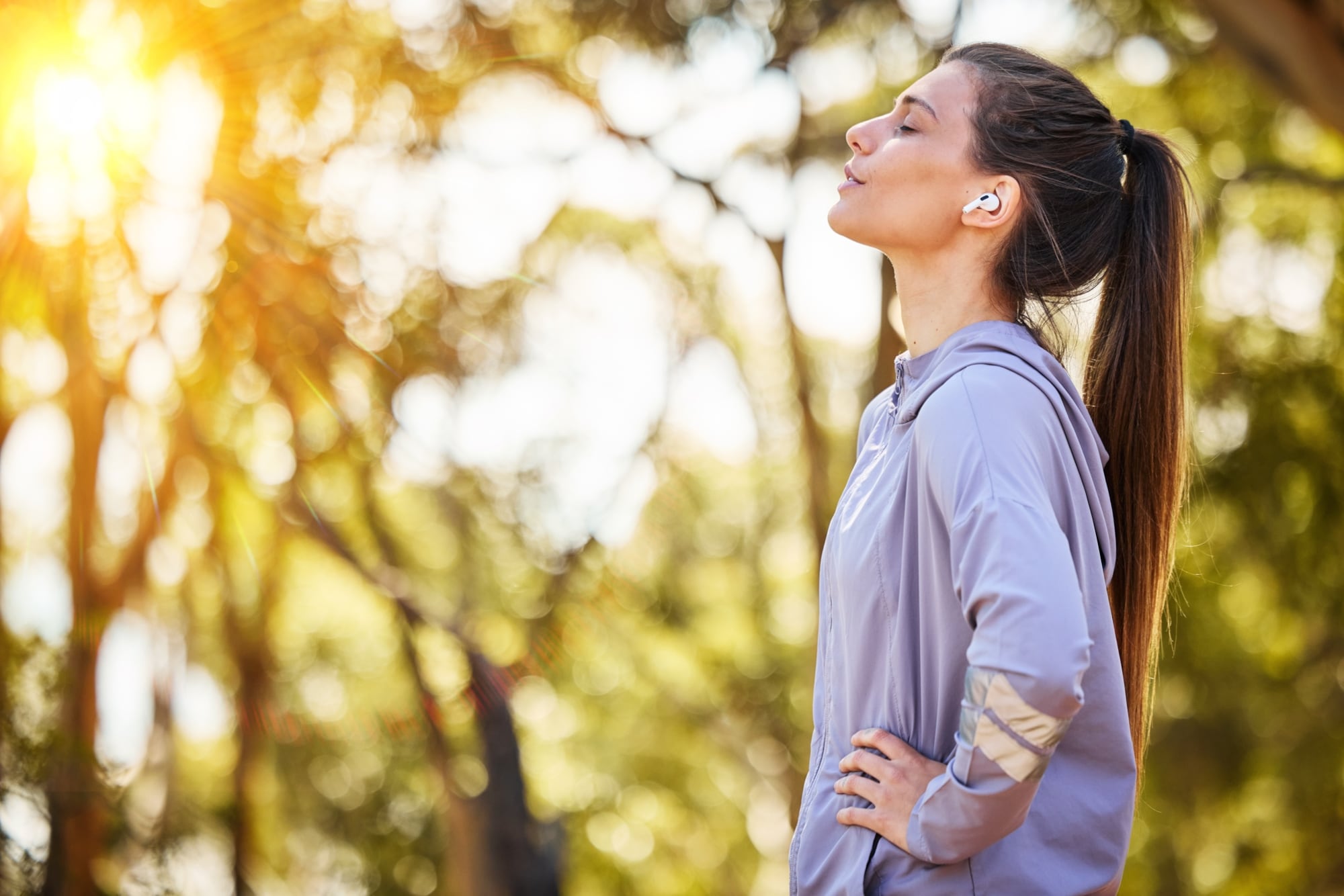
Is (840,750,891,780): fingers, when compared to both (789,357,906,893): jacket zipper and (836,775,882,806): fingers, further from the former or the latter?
(789,357,906,893): jacket zipper

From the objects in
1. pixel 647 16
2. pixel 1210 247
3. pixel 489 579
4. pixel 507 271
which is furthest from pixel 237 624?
pixel 1210 247

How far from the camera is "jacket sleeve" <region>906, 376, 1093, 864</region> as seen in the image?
4.33ft

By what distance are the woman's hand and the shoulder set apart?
0.33 meters

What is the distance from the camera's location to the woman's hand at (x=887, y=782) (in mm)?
1492

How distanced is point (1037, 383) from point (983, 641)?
1.29 feet

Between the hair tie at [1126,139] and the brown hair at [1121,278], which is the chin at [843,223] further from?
the hair tie at [1126,139]

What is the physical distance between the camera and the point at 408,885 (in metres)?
12.0

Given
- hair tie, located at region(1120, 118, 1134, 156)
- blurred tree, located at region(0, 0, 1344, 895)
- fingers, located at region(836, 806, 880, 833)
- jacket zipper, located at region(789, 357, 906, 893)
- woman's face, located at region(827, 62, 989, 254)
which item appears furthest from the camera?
blurred tree, located at region(0, 0, 1344, 895)

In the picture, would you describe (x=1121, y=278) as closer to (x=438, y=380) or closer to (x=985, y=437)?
(x=985, y=437)

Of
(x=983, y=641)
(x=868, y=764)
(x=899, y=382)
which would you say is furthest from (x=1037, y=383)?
(x=868, y=764)

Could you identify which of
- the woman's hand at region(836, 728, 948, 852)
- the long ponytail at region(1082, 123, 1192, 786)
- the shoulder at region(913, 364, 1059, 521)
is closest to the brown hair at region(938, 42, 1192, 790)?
the long ponytail at region(1082, 123, 1192, 786)

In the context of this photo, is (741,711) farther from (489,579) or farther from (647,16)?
(647,16)

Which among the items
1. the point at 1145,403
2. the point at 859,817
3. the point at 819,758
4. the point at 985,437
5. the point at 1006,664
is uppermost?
the point at 985,437

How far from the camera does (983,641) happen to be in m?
1.35
